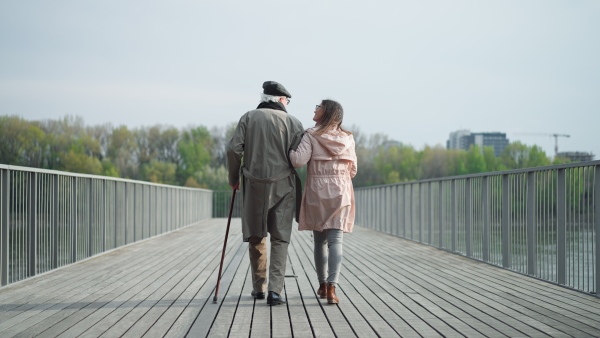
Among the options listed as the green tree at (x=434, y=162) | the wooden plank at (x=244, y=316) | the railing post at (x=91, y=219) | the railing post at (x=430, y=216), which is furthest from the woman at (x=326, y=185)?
the green tree at (x=434, y=162)

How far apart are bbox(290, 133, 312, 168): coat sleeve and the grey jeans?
20.7 inches

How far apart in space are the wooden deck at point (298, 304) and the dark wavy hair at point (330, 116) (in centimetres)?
122

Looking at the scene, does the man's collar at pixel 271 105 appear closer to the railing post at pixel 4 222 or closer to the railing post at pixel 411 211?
the railing post at pixel 4 222

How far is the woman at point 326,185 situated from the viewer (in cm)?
454

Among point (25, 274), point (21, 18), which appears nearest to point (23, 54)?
point (21, 18)

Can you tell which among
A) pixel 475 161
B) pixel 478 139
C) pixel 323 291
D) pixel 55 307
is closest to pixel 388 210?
pixel 323 291

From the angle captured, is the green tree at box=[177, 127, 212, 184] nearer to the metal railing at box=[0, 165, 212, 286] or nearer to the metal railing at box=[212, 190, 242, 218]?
the metal railing at box=[212, 190, 242, 218]

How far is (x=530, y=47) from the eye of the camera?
85750 mm

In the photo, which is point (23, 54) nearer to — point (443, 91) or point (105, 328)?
point (443, 91)

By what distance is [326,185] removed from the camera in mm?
Result: 4574

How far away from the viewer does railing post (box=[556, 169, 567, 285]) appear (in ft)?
16.5

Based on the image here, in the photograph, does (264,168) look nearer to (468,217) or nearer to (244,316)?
(244,316)

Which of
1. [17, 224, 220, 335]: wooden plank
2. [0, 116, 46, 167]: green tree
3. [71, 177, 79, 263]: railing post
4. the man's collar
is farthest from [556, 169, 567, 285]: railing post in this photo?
[0, 116, 46, 167]: green tree

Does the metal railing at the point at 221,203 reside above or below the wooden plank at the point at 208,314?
below
